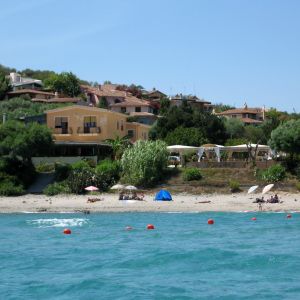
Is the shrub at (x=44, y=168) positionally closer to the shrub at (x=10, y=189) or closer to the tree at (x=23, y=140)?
the tree at (x=23, y=140)

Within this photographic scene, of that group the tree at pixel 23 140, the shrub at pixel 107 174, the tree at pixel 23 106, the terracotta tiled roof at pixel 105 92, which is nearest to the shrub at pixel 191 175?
the shrub at pixel 107 174

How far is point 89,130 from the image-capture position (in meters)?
73.4

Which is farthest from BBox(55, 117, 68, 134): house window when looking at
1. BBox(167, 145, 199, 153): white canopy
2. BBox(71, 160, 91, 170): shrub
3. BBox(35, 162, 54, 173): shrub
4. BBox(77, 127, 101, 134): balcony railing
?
BBox(167, 145, 199, 153): white canopy

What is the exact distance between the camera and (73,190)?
192 feet

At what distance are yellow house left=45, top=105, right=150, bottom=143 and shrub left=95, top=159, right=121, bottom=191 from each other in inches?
406

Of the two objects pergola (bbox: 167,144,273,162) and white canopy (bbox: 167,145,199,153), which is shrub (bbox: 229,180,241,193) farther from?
white canopy (bbox: 167,145,199,153)

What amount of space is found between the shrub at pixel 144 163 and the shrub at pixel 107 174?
2.87ft

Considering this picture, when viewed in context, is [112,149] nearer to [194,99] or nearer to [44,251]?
[44,251]

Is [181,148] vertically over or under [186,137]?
under

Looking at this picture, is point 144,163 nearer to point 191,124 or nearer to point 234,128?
point 191,124

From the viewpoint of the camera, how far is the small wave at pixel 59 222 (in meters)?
46.6

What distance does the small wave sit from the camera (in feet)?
153

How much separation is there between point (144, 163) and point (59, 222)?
1423 centimetres

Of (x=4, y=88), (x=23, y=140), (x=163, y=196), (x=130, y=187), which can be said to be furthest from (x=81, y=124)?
(x=4, y=88)
